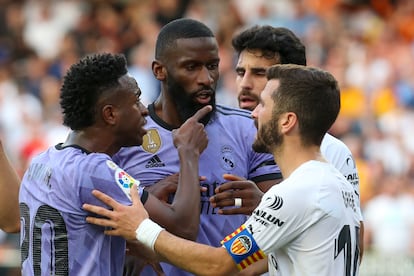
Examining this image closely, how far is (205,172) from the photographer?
20.2ft

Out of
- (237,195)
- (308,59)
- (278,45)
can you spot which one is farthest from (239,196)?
(308,59)

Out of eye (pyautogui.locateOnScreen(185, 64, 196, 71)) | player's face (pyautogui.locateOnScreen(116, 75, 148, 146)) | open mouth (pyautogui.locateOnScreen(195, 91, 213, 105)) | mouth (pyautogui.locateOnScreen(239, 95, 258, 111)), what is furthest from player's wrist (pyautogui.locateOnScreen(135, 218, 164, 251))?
mouth (pyautogui.locateOnScreen(239, 95, 258, 111))

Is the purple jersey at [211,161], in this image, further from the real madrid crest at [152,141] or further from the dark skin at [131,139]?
the dark skin at [131,139]

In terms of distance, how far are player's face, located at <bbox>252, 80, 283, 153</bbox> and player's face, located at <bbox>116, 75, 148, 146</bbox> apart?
2.28ft

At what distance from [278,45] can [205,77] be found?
0.93 m

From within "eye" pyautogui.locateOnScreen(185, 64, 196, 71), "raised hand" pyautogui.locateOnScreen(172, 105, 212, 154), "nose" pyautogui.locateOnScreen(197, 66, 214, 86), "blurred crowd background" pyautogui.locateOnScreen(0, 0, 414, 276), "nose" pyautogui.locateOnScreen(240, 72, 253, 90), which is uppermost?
"eye" pyautogui.locateOnScreen(185, 64, 196, 71)

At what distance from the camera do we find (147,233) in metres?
5.24

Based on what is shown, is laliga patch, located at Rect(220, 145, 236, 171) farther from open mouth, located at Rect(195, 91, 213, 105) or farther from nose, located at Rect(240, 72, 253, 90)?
nose, located at Rect(240, 72, 253, 90)

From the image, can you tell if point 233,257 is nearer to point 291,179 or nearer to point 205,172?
point 291,179

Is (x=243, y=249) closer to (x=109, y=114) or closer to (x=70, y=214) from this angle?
(x=70, y=214)

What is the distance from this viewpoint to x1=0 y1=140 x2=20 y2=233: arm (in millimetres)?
6293

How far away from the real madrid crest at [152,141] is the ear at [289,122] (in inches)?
48.6

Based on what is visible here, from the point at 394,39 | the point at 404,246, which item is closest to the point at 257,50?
the point at 404,246

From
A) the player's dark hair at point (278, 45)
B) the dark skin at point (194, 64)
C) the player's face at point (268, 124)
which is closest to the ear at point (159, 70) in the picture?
the dark skin at point (194, 64)
